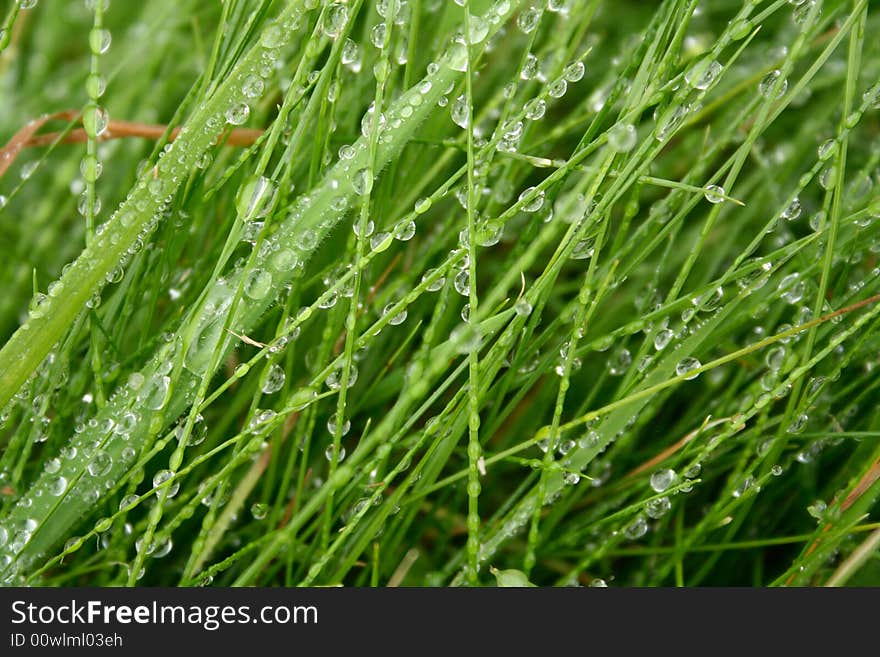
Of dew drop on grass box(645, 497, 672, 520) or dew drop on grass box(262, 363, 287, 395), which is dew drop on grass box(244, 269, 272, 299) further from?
dew drop on grass box(645, 497, 672, 520)

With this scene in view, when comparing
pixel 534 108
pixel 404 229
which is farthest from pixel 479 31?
pixel 404 229


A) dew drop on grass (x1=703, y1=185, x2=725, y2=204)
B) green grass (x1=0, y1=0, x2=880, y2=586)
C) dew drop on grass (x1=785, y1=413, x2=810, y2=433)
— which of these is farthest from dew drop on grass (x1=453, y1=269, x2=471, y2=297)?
dew drop on grass (x1=785, y1=413, x2=810, y2=433)

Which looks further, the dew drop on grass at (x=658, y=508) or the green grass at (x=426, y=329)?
the dew drop on grass at (x=658, y=508)

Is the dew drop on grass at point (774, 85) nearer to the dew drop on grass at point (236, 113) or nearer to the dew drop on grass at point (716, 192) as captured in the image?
the dew drop on grass at point (716, 192)

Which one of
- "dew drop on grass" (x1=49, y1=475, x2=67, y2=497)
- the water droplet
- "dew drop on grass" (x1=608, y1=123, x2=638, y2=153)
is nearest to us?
"dew drop on grass" (x1=608, y1=123, x2=638, y2=153)

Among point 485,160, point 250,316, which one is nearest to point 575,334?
point 485,160

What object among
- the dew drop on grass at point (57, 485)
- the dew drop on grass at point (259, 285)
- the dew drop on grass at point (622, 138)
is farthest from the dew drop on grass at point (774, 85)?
the dew drop on grass at point (57, 485)

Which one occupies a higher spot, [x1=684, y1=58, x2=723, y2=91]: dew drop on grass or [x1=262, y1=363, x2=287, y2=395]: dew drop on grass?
[x1=684, y1=58, x2=723, y2=91]: dew drop on grass

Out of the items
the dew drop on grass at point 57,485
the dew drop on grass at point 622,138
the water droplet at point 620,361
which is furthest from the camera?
the water droplet at point 620,361

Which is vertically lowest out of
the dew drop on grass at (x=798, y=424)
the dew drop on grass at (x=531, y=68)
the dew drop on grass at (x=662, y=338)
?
the dew drop on grass at (x=798, y=424)

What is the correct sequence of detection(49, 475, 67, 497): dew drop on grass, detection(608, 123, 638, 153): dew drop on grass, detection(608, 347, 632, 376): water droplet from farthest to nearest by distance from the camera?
detection(608, 347, 632, 376): water droplet, detection(49, 475, 67, 497): dew drop on grass, detection(608, 123, 638, 153): dew drop on grass
